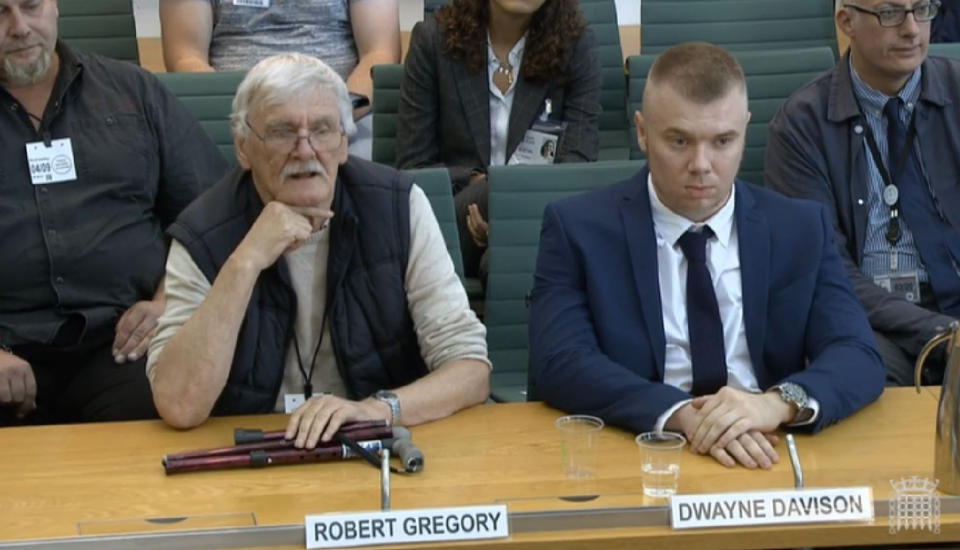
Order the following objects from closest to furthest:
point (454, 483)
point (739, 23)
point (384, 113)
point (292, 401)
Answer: point (454, 483) < point (292, 401) < point (384, 113) < point (739, 23)

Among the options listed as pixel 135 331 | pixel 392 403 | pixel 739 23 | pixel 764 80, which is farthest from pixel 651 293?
pixel 739 23

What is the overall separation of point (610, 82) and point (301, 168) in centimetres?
247

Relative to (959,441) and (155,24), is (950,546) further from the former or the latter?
(155,24)

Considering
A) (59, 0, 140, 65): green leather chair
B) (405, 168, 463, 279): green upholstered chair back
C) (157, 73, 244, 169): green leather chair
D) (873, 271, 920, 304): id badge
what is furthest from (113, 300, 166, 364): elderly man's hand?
(873, 271, 920, 304): id badge

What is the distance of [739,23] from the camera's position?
16.0 ft

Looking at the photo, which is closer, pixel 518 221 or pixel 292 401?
pixel 292 401

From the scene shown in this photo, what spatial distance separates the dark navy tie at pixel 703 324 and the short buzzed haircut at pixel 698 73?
0.27 metres

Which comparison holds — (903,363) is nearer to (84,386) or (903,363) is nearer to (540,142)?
(540,142)

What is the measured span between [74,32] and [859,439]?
3.28 metres

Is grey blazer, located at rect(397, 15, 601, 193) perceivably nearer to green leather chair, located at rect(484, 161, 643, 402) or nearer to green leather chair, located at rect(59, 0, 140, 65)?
green leather chair, located at rect(484, 161, 643, 402)

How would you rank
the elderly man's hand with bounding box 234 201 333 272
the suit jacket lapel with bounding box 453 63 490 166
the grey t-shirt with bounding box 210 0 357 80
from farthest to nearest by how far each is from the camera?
the grey t-shirt with bounding box 210 0 357 80 < the suit jacket lapel with bounding box 453 63 490 166 < the elderly man's hand with bounding box 234 201 333 272

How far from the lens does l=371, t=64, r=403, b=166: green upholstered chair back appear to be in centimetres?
435

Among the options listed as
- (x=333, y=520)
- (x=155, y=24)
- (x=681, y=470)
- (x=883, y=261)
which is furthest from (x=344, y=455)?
(x=155, y=24)

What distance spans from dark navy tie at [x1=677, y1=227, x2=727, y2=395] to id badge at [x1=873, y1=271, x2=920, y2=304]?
102 centimetres
